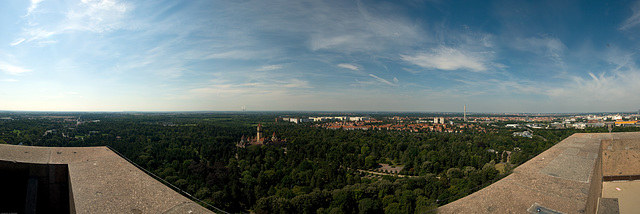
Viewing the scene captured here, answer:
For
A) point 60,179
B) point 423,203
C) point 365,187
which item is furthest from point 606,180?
point 60,179

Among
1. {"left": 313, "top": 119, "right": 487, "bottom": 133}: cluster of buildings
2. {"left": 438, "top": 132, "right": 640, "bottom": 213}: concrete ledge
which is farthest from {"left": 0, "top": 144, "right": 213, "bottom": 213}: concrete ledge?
{"left": 313, "top": 119, "right": 487, "bottom": 133}: cluster of buildings

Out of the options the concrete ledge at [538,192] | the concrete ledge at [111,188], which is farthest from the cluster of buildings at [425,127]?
the concrete ledge at [111,188]

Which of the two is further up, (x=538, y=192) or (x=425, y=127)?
(x=538, y=192)

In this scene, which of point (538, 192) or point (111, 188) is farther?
point (538, 192)

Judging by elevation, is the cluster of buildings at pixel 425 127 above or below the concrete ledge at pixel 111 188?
below

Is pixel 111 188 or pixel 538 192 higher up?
pixel 111 188

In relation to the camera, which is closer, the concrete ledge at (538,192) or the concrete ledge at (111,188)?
the concrete ledge at (111,188)

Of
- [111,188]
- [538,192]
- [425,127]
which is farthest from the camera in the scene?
[425,127]

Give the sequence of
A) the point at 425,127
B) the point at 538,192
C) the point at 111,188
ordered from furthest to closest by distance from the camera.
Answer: the point at 425,127
the point at 538,192
the point at 111,188

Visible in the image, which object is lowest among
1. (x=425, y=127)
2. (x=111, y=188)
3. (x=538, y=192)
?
(x=425, y=127)

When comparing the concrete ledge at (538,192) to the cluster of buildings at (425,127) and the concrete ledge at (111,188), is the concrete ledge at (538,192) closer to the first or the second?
the concrete ledge at (111,188)

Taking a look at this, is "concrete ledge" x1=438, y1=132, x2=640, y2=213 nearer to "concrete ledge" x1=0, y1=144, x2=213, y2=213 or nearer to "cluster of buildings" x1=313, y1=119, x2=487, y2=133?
"concrete ledge" x1=0, y1=144, x2=213, y2=213

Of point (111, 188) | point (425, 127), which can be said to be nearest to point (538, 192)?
point (111, 188)

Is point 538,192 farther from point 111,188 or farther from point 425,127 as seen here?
point 425,127
